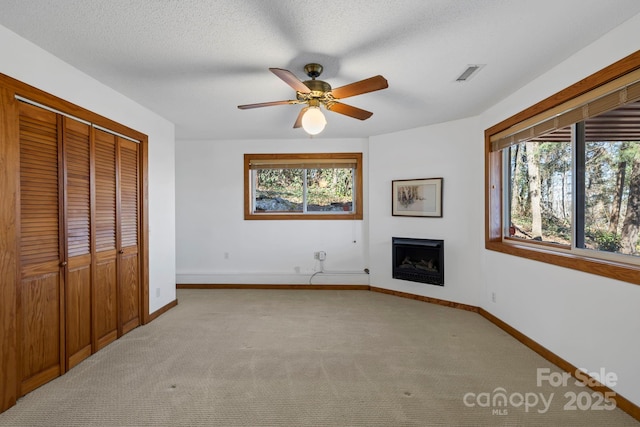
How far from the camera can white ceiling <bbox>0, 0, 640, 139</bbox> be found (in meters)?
1.78

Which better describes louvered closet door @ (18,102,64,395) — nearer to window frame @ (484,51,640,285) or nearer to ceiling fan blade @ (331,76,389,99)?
ceiling fan blade @ (331,76,389,99)

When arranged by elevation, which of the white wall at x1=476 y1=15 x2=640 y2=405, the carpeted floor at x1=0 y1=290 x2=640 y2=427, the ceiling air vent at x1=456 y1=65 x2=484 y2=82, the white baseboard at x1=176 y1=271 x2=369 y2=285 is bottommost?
the carpeted floor at x1=0 y1=290 x2=640 y2=427

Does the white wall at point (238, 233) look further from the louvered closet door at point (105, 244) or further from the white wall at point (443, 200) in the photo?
the louvered closet door at point (105, 244)

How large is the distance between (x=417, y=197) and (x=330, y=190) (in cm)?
149

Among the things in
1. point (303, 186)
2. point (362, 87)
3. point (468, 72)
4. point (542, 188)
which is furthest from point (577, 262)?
point (303, 186)

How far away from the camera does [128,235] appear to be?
3.29 meters

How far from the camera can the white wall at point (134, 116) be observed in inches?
83.1

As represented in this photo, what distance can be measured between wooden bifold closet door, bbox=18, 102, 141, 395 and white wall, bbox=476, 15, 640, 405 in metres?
4.00

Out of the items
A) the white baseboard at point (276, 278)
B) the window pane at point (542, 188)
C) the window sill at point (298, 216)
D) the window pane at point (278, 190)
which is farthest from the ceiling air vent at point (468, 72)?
the white baseboard at point (276, 278)

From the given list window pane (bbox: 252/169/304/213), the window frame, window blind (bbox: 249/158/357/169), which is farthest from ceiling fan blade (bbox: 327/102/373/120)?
window pane (bbox: 252/169/304/213)

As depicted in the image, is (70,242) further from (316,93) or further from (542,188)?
(542,188)

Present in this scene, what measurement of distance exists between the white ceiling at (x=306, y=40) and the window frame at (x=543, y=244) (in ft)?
0.89

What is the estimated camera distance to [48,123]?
7.63ft

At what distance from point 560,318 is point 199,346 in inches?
125
